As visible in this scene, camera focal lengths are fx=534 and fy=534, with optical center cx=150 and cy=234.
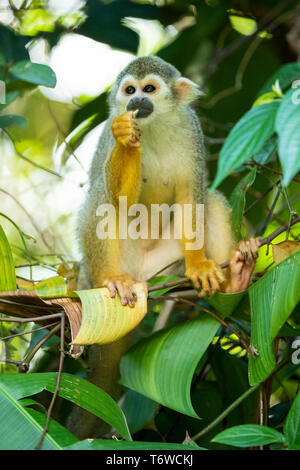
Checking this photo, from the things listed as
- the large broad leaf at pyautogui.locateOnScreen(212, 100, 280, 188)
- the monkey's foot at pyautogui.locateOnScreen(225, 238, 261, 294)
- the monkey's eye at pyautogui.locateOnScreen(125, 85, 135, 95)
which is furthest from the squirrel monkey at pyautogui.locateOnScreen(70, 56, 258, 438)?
the large broad leaf at pyautogui.locateOnScreen(212, 100, 280, 188)

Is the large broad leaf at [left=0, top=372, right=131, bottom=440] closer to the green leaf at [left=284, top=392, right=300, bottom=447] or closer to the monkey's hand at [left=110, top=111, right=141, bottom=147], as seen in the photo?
the green leaf at [left=284, top=392, right=300, bottom=447]

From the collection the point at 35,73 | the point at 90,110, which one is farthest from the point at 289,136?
the point at 90,110

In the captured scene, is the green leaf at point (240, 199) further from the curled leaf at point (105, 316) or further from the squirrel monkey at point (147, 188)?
the curled leaf at point (105, 316)

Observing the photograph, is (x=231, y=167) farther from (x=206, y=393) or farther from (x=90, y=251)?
(x=206, y=393)

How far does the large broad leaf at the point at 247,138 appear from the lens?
1.37 m

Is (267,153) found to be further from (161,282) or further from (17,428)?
(17,428)

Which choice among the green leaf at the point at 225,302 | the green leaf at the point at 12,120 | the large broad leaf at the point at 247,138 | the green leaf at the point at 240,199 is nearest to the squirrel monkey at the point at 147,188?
the green leaf at the point at 240,199

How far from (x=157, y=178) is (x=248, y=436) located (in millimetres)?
1697

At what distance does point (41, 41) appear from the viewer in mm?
3334

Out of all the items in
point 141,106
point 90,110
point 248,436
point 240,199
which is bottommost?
point 248,436

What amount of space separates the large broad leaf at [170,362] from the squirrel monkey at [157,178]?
1.79 feet

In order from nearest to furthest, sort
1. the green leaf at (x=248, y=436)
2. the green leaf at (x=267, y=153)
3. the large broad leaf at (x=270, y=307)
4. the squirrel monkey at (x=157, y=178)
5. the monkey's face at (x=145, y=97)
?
the green leaf at (x=248, y=436), the large broad leaf at (x=270, y=307), the green leaf at (x=267, y=153), the squirrel monkey at (x=157, y=178), the monkey's face at (x=145, y=97)

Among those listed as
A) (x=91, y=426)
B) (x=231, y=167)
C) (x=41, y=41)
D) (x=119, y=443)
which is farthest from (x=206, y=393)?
(x=41, y=41)

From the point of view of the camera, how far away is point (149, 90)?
2.94 metres
